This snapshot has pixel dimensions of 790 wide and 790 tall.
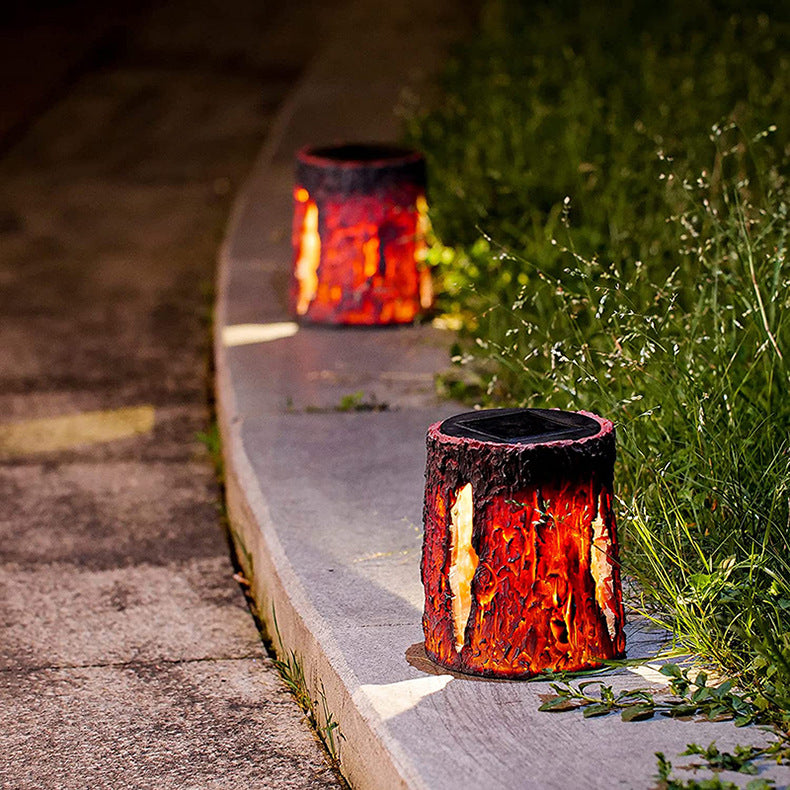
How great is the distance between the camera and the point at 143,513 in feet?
16.8

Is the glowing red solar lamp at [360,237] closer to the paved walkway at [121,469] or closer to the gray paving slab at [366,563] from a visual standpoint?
the gray paving slab at [366,563]

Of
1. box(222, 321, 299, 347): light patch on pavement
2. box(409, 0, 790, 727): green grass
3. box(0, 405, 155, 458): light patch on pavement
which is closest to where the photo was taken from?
box(409, 0, 790, 727): green grass

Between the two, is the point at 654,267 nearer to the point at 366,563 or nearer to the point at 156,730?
the point at 366,563

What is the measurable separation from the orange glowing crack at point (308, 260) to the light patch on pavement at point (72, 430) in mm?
813

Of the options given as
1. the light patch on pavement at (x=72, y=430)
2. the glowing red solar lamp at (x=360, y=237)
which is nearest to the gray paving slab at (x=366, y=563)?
the glowing red solar lamp at (x=360, y=237)

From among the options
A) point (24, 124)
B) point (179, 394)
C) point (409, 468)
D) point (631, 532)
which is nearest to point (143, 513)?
point (409, 468)

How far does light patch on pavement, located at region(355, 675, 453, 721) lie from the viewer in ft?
10.4

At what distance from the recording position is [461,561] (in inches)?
130

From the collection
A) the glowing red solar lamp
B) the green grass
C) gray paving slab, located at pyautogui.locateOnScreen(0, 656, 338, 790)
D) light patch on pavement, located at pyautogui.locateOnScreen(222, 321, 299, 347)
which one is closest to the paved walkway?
gray paving slab, located at pyautogui.locateOnScreen(0, 656, 338, 790)

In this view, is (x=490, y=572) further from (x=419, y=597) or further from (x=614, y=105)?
(x=614, y=105)

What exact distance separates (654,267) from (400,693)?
3.18 m

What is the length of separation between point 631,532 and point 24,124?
9.60 m

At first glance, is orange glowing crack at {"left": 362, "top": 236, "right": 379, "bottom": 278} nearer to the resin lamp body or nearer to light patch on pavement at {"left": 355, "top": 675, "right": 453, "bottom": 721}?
the resin lamp body

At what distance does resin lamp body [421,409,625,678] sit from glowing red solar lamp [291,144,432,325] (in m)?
3.02
